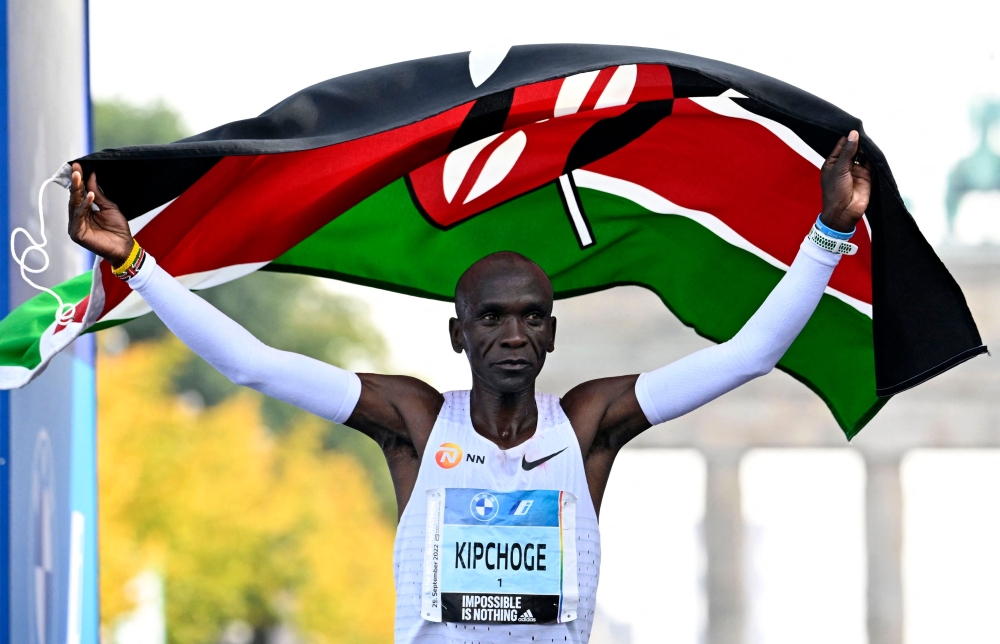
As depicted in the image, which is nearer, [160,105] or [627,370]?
[627,370]

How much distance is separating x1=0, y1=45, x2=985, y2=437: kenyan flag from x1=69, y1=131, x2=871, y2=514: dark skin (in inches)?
7.0

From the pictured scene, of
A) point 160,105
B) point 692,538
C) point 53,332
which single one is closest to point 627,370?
point 692,538

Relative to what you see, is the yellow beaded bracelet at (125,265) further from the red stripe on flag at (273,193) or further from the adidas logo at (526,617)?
the adidas logo at (526,617)

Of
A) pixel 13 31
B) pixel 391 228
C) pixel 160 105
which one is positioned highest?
pixel 160 105

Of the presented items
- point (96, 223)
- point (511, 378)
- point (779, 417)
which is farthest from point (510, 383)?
point (779, 417)

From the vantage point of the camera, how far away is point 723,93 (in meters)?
4.44

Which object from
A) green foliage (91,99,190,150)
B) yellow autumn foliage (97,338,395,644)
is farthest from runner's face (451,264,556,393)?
green foliage (91,99,190,150)

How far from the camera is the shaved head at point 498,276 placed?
413 centimetres

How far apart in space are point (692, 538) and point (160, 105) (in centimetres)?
2372

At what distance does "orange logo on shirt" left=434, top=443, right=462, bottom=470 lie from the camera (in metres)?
4.14

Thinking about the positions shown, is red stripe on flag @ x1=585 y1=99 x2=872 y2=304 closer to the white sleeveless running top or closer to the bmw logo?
the white sleeveless running top

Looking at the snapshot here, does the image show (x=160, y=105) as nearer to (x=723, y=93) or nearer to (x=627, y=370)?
(x=627, y=370)

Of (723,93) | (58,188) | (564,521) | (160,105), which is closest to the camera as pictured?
(564,521)

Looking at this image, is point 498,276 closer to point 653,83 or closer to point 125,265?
point 653,83
